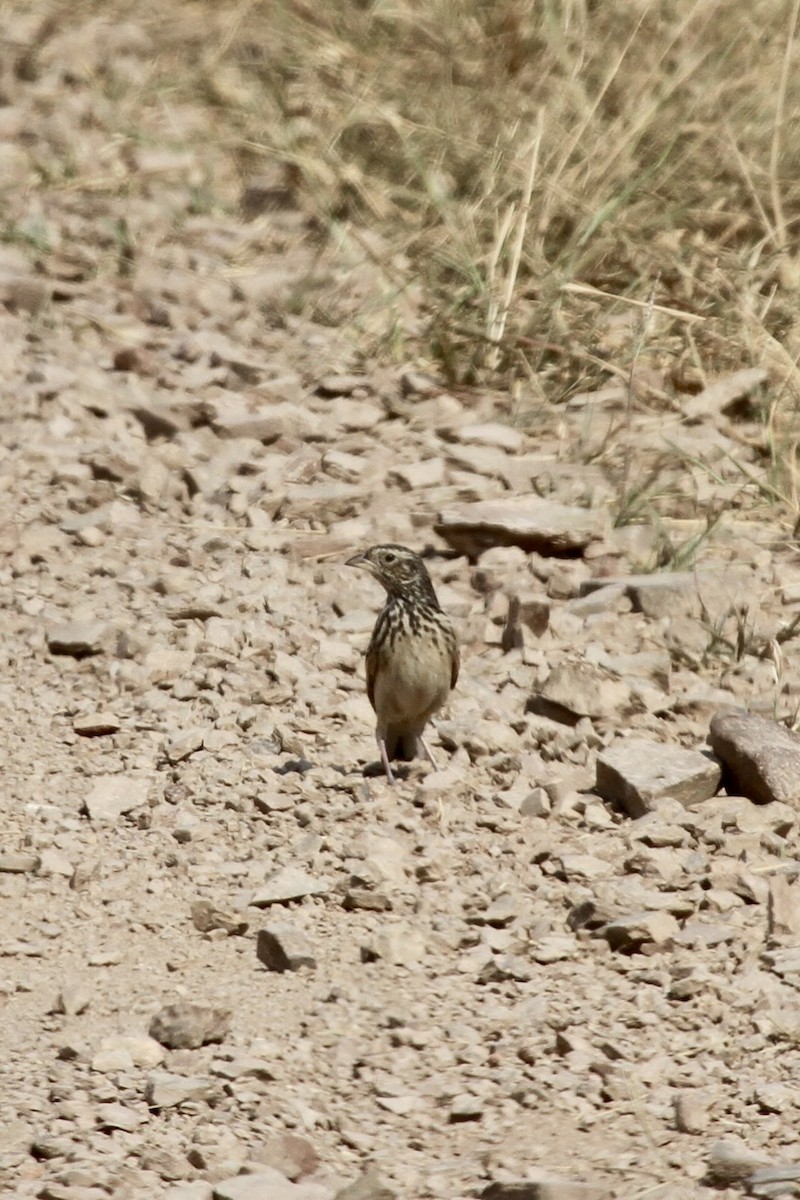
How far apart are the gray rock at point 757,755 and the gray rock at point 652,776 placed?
0.06 meters

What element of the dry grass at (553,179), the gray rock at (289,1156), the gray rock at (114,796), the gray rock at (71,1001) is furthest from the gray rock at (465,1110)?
the dry grass at (553,179)

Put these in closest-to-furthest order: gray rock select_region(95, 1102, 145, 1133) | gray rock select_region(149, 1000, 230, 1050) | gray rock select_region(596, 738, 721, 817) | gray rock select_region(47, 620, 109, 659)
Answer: gray rock select_region(95, 1102, 145, 1133) → gray rock select_region(149, 1000, 230, 1050) → gray rock select_region(596, 738, 721, 817) → gray rock select_region(47, 620, 109, 659)

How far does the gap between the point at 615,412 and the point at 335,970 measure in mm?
3466

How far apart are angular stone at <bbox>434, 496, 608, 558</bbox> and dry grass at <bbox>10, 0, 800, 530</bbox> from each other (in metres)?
0.28

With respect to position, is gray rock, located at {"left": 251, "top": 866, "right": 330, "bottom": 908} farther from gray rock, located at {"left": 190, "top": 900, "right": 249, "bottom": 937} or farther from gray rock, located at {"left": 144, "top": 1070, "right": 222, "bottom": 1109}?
gray rock, located at {"left": 144, "top": 1070, "right": 222, "bottom": 1109}

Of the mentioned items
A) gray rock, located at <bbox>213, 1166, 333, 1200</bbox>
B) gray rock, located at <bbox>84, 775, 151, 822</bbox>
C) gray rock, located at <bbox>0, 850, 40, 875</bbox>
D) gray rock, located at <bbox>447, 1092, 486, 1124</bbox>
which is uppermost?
gray rock, located at <bbox>447, 1092, 486, 1124</bbox>

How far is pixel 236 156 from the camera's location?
991 centimetres

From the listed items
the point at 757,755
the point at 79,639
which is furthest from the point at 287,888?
the point at 79,639

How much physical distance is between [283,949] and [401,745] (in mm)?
1169

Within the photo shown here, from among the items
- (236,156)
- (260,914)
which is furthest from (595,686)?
(236,156)

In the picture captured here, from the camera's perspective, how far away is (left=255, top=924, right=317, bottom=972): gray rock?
4.44m

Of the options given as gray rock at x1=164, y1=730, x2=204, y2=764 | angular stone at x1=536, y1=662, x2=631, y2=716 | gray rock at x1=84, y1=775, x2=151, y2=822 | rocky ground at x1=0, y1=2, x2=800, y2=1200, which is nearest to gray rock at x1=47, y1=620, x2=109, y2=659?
rocky ground at x1=0, y1=2, x2=800, y2=1200

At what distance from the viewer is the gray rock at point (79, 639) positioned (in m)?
5.96

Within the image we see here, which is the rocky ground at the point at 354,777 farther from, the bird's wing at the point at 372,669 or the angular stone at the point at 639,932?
the bird's wing at the point at 372,669
